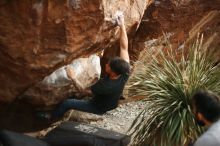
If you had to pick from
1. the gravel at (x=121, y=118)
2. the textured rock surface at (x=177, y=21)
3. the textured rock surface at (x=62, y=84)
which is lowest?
the gravel at (x=121, y=118)

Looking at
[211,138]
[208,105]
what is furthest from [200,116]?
[211,138]

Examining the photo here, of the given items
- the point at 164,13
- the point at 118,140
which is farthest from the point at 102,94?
the point at 164,13

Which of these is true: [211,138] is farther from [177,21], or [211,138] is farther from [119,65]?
[177,21]

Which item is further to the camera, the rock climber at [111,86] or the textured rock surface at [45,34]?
the rock climber at [111,86]

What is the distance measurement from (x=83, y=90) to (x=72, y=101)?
503 millimetres

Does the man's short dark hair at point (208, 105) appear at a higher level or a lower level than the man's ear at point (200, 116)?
higher

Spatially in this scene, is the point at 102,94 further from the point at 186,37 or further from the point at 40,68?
the point at 186,37

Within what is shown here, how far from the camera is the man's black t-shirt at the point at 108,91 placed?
6.24 meters

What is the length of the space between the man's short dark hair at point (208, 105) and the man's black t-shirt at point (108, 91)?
6.84 ft

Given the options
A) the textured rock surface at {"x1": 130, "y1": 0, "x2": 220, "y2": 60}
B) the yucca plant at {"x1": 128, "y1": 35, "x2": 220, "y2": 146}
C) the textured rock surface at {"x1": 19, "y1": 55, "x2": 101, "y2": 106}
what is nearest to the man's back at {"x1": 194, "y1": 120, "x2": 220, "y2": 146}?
the yucca plant at {"x1": 128, "y1": 35, "x2": 220, "y2": 146}

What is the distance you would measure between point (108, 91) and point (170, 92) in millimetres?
713

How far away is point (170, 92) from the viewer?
6.42 m

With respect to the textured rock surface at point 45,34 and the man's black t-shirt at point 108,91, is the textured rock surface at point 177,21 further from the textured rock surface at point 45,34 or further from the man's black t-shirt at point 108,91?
the man's black t-shirt at point 108,91

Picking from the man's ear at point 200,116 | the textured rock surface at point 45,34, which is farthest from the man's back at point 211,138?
the textured rock surface at point 45,34
